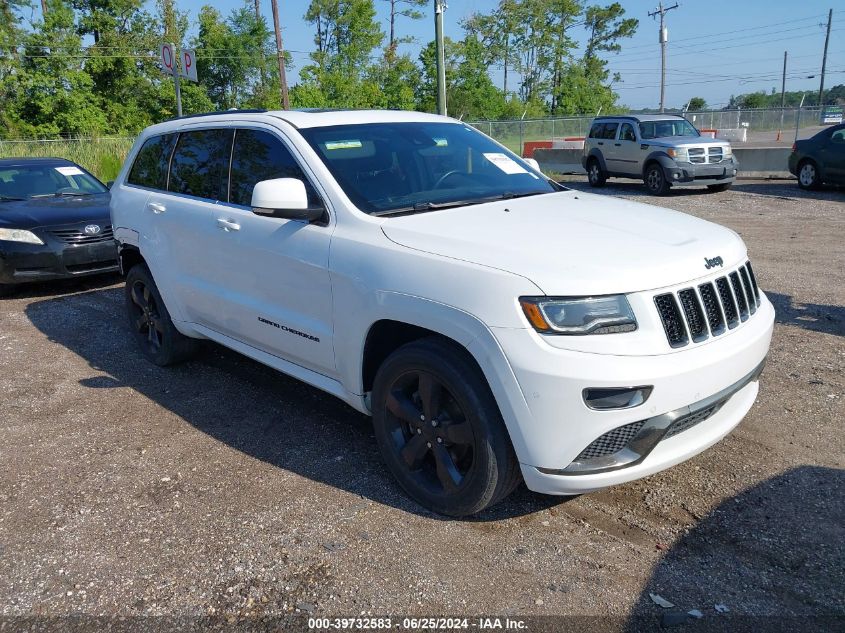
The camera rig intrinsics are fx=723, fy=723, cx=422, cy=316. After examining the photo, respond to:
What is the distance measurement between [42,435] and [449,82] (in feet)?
175

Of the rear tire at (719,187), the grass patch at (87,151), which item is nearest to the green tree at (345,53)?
the grass patch at (87,151)

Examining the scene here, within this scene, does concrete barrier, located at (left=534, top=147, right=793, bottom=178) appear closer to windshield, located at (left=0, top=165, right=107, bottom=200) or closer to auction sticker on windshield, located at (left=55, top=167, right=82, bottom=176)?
windshield, located at (left=0, top=165, right=107, bottom=200)

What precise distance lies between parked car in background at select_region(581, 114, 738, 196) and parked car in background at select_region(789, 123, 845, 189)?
1312 millimetres

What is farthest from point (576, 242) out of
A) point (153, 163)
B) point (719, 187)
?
point (719, 187)

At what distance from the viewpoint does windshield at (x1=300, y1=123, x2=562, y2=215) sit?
150 inches

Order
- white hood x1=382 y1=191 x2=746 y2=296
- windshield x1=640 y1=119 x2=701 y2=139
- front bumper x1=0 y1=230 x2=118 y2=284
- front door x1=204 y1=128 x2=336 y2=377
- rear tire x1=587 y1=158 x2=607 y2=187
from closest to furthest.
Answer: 1. white hood x1=382 y1=191 x2=746 y2=296
2. front door x1=204 y1=128 x2=336 y2=377
3. front bumper x1=0 y1=230 x2=118 y2=284
4. windshield x1=640 y1=119 x2=701 y2=139
5. rear tire x1=587 y1=158 x2=607 y2=187

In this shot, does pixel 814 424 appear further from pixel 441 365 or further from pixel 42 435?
pixel 42 435

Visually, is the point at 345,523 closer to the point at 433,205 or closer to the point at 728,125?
the point at 433,205

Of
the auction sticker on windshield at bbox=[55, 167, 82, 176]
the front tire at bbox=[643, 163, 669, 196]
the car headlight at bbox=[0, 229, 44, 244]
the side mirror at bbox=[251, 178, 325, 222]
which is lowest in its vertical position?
the front tire at bbox=[643, 163, 669, 196]

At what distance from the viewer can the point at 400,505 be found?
3.51m

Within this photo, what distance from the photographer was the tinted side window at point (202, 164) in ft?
15.0

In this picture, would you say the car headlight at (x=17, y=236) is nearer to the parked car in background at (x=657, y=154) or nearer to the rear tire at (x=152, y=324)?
the rear tire at (x=152, y=324)

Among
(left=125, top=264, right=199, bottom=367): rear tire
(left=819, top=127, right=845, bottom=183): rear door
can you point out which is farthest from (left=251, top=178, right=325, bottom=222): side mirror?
(left=819, top=127, right=845, bottom=183): rear door

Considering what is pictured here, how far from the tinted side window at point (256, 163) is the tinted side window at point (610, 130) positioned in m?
15.2
